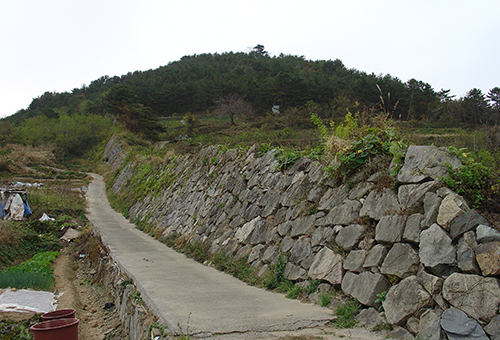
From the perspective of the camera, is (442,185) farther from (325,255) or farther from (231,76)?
(231,76)

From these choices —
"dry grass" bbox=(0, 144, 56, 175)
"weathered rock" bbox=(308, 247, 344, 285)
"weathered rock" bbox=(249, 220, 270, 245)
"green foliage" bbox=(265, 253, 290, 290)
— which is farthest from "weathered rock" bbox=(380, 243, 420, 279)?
"dry grass" bbox=(0, 144, 56, 175)

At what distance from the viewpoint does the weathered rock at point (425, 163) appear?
4953mm

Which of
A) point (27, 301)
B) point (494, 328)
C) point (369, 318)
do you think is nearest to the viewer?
point (494, 328)

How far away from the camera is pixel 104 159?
47000 millimetres

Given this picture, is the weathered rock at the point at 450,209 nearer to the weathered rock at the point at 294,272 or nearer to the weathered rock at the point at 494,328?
the weathered rock at the point at 494,328

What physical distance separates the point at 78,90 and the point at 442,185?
413ft

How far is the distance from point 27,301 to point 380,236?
23.5 feet

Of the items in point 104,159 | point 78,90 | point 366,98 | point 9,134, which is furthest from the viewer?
point 78,90

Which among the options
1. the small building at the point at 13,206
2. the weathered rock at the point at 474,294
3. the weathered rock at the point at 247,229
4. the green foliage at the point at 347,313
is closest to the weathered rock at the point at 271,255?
the weathered rock at the point at 247,229

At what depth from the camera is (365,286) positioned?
5.01 metres

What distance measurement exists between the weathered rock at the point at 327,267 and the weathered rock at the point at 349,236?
0.64 feet

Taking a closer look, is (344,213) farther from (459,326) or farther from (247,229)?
(247,229)

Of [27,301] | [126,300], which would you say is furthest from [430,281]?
[27,301]

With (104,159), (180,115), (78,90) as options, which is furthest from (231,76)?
(78,90)
